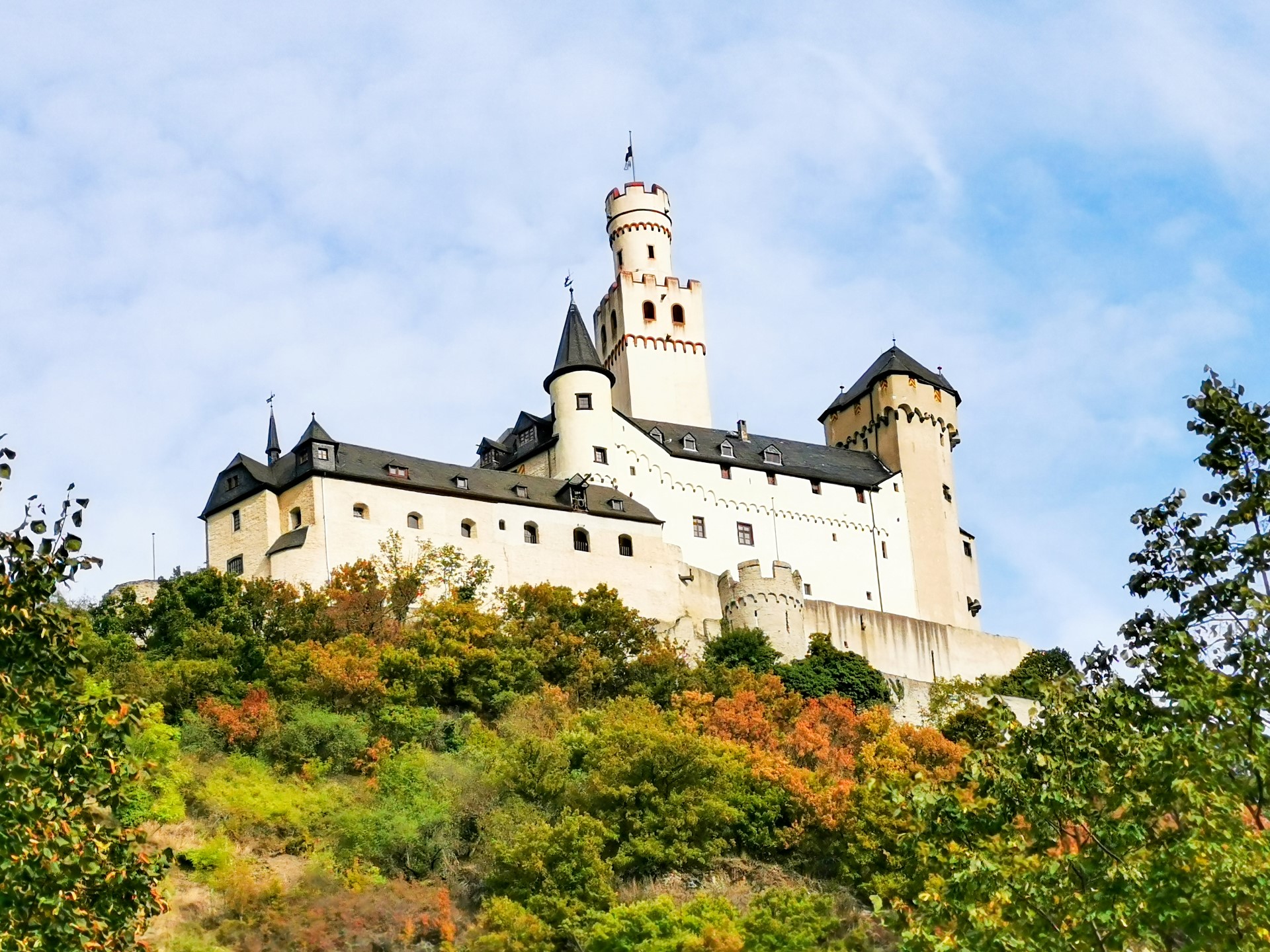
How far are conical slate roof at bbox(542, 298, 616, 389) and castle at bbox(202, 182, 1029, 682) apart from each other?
0.36 ft

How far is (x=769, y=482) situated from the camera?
8162 cm

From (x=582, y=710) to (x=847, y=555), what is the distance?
2445cm

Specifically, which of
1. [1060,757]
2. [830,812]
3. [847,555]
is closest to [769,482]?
[847,555]

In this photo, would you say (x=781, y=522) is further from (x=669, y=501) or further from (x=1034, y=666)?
(x=1034, y=666)

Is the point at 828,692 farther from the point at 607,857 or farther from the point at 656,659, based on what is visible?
the point at 607,857

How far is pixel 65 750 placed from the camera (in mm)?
20969

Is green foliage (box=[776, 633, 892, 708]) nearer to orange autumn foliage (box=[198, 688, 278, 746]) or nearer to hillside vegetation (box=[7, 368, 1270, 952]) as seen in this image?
hillside vegetation (box=[7, 368, 1270, 952])

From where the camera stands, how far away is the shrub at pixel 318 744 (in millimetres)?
55906

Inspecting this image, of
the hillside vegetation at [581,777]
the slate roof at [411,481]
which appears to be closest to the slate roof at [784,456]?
the slate roof at [411,481]

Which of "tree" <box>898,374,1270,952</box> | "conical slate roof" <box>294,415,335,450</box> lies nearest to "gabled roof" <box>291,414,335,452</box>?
"conical slate roof" <box>294,415,335,450</box>

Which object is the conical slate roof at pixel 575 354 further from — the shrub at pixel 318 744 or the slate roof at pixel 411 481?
the shrub at pixel 318 744

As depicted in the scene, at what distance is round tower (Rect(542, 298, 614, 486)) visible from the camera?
77812 millimetres

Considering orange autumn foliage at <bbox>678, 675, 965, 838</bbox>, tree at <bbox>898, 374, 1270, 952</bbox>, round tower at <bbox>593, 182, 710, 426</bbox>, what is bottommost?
tree at <bbox>898, 374, 1270, 952</bbox>

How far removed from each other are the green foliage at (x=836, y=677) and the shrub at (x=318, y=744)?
17.9 metres
